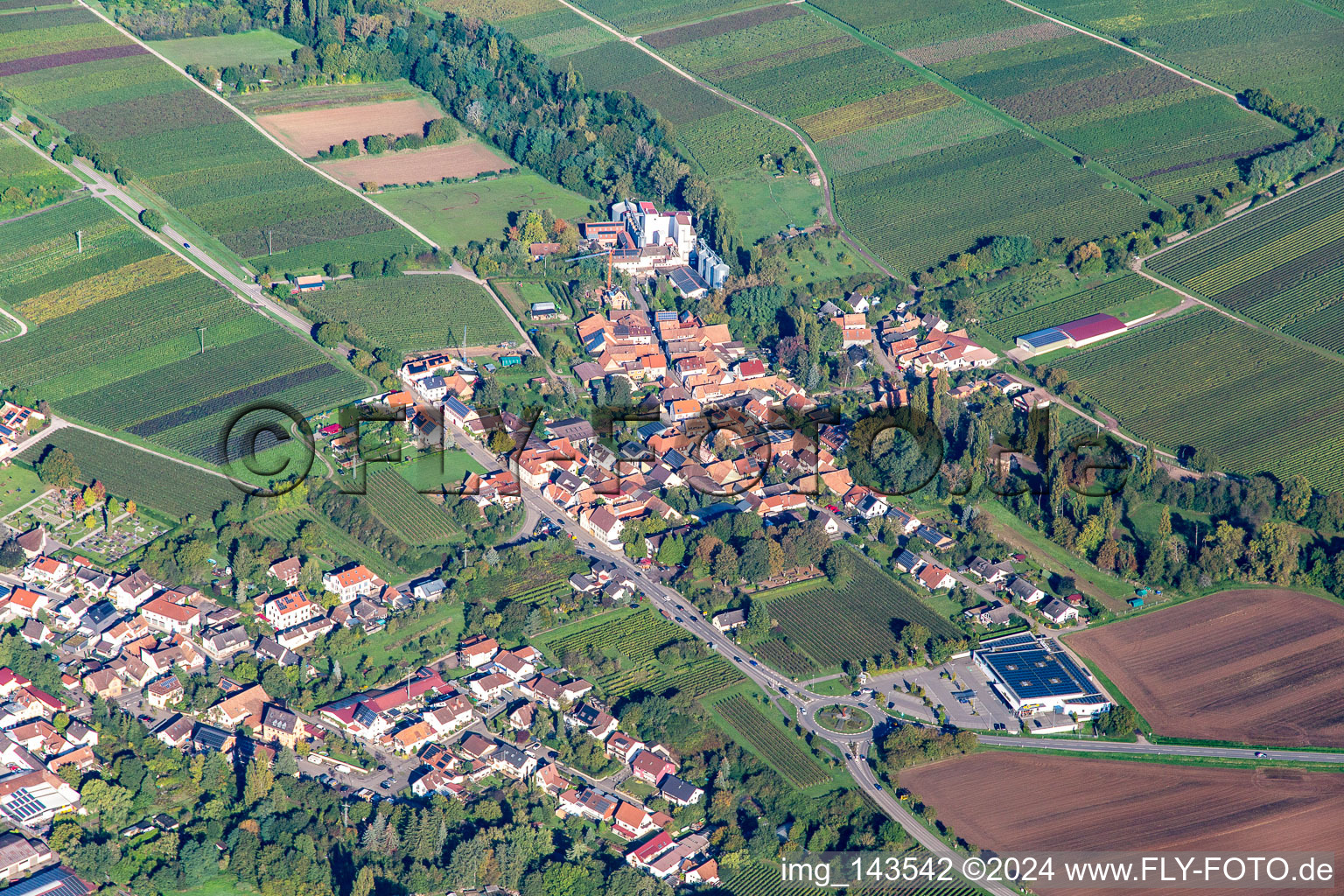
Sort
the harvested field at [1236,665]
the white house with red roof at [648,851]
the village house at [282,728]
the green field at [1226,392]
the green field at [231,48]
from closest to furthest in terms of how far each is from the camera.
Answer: the white house with red roof at [648,851] → the village house at [282,728] → the harvested field at [1236,665] → the green field at [1226,392] → the green field at [231,48]

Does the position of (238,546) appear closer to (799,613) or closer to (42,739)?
(42,739)

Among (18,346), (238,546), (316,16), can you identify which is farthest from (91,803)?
(316,16)

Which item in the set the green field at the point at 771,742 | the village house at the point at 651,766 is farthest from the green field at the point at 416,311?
the village house at the point at 651,766

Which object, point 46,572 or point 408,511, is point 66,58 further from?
point 408,511

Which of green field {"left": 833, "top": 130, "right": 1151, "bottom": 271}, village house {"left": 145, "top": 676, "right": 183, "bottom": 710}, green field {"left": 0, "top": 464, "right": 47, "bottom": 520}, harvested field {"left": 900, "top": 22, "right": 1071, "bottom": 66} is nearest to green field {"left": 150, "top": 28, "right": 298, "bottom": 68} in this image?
green field {"left": 833, "top": 130, "right": 1151, "bottom": 271}

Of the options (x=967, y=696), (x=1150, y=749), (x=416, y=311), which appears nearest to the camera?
(x=1150, y=749)

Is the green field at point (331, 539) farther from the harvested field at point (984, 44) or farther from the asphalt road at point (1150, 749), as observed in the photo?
the harvested field at point (984, 44)

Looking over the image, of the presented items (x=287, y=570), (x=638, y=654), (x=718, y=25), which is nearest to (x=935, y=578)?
(x=638, y=654)
